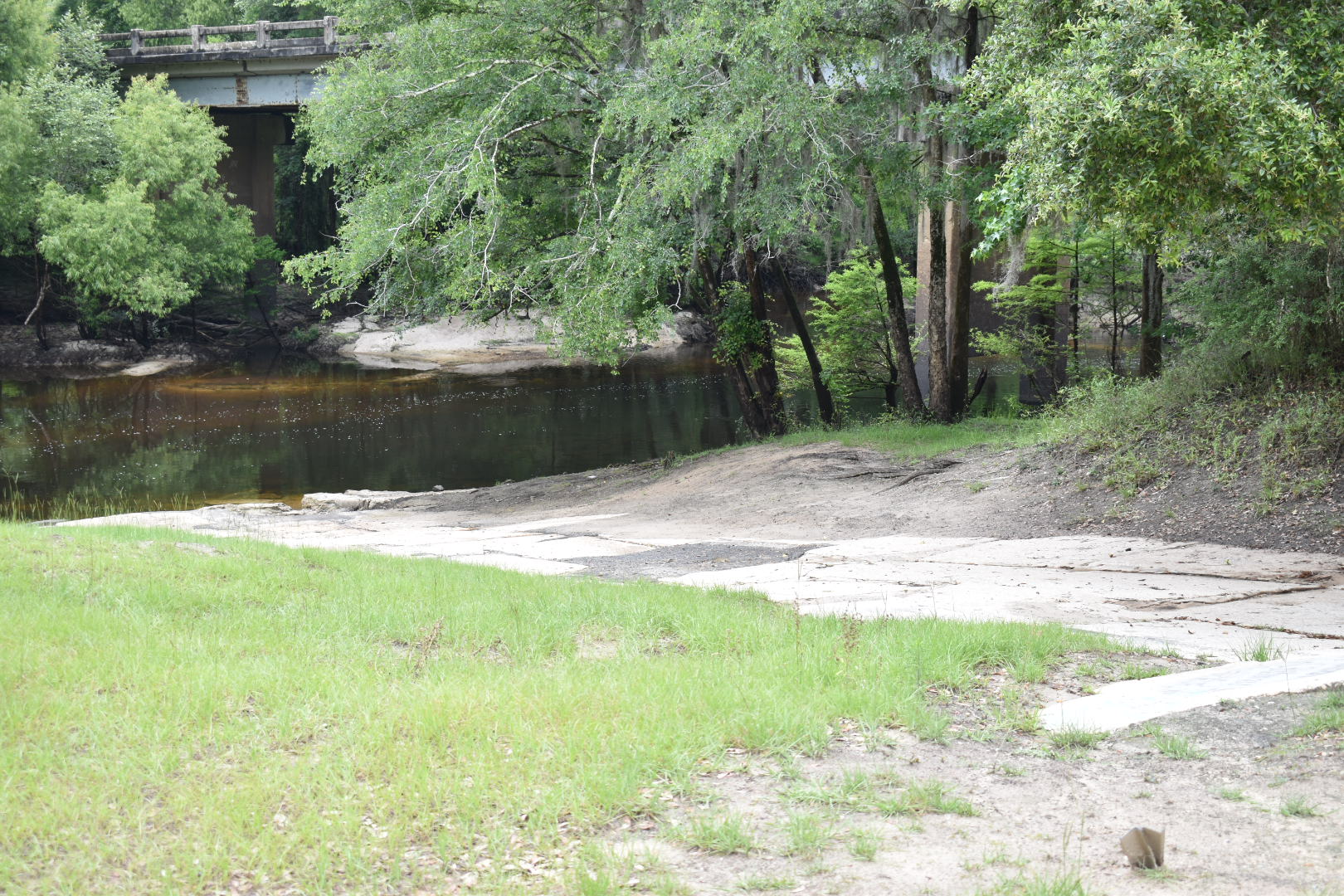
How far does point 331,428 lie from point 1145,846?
90.7ft

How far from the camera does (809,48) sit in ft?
45.5

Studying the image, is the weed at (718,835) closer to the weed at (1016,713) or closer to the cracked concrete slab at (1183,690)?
the weed at (1016,713)

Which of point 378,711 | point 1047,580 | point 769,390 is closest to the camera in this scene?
point 378,711

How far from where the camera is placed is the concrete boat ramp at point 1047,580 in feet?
17.6

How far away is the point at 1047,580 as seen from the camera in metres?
8.45

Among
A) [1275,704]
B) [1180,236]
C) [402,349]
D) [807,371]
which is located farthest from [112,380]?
[1275,704]

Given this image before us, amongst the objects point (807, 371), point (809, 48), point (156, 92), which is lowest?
point (807, 371)

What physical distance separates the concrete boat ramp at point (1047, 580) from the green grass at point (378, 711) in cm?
79

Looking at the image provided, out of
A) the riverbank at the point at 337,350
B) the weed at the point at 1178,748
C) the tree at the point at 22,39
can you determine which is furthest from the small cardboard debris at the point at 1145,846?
the tree at the point at 22,39

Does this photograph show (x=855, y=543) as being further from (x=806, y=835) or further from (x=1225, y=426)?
(x=806, y=835)

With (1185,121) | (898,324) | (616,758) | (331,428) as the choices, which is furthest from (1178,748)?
(331,428)

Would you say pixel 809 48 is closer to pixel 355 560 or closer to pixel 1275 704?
pixel 355 560

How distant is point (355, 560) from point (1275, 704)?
266 inches

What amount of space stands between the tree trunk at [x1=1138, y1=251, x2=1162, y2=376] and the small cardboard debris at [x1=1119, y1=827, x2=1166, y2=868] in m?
14.5
